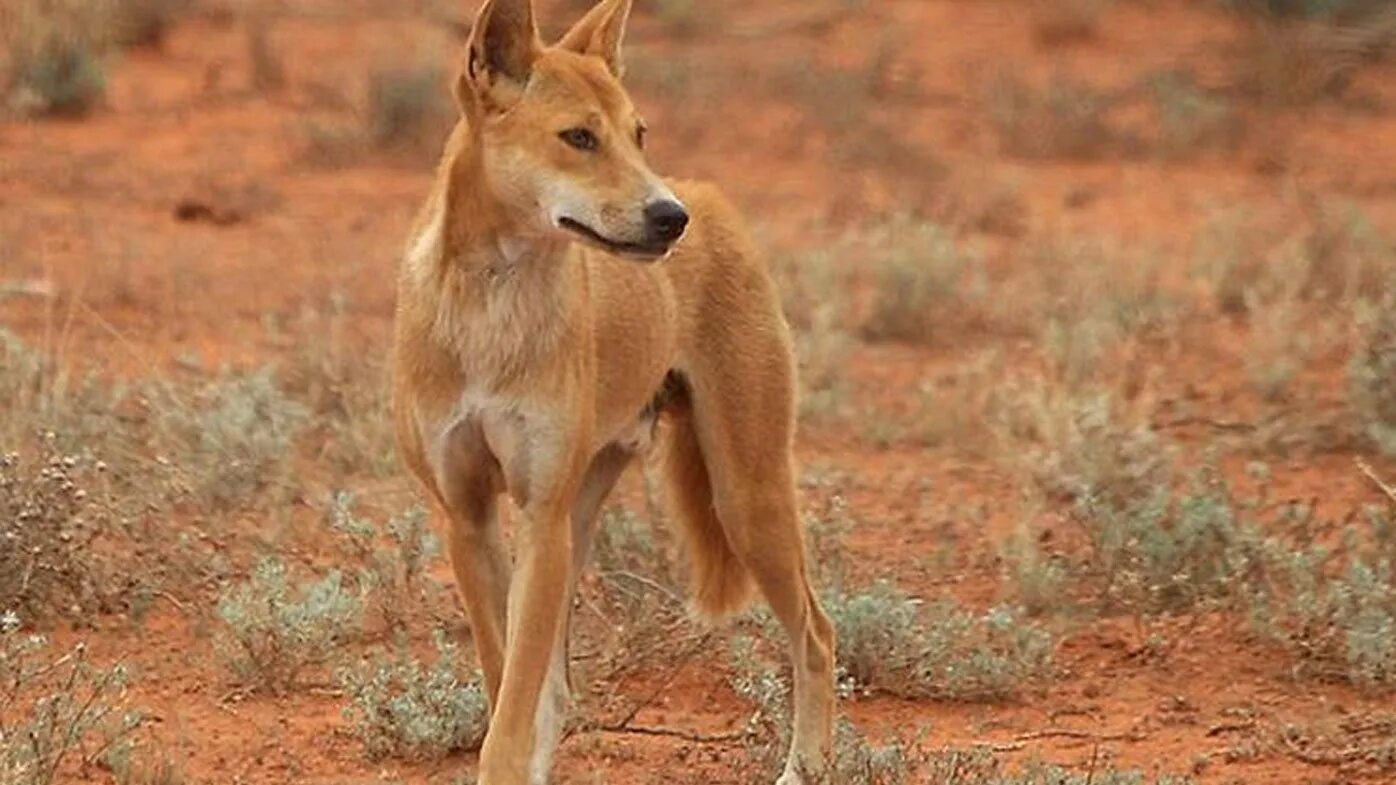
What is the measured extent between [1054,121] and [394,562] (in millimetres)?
7510

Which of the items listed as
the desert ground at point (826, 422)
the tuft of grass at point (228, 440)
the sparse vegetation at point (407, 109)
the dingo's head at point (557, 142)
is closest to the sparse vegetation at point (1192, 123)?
the desert ground at point (826, 422)

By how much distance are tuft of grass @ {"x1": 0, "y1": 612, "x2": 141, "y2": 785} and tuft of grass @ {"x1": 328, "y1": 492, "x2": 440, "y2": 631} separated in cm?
69

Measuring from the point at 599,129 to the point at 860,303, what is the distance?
18.1 ft

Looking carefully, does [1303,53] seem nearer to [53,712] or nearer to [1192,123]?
[1192,123]

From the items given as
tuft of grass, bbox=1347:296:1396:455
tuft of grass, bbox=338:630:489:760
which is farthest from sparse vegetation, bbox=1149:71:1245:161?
tuft of grass, bbox=338:630:489:760

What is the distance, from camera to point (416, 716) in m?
6.10

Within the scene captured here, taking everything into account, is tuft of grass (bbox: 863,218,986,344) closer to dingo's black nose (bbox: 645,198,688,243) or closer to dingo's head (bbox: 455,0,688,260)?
dingo's head (bbox: 455,0,688,260)

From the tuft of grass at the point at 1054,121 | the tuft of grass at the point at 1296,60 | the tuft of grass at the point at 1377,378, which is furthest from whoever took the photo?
the tuft of grass at the point at 1296,60

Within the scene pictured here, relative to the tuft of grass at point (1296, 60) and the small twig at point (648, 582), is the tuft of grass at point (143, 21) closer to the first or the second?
the tuft of grass at point (1296, 60)

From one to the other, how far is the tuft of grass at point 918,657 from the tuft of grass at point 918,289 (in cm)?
364

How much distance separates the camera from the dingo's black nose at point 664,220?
5.16 m

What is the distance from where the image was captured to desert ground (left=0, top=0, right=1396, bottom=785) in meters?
6.41

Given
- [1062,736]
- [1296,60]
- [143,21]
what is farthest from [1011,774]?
[143,21]

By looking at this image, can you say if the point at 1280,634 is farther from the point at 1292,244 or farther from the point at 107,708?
the point at 1292,244
